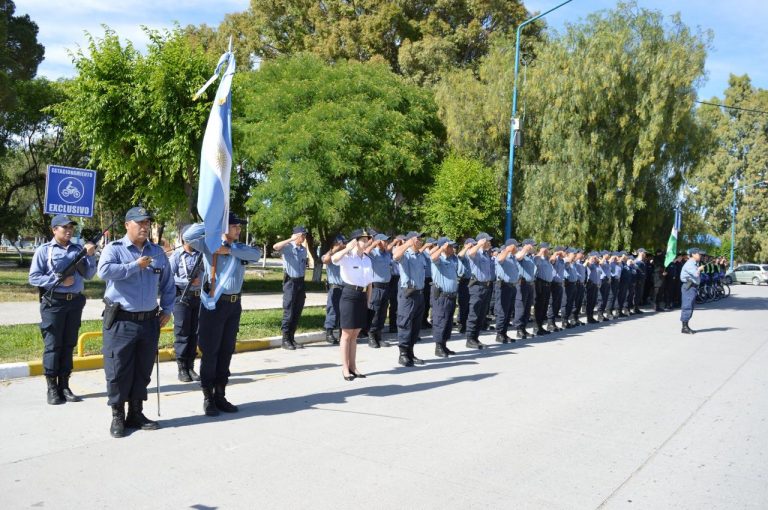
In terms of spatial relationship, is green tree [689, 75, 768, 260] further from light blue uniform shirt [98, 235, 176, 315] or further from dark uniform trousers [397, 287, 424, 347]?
light blue uniform shirt [98, 235, 176, 315]

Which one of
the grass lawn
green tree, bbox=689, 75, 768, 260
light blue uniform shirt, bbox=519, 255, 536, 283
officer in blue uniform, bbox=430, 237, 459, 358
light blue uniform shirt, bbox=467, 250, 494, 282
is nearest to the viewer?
the grass lawn

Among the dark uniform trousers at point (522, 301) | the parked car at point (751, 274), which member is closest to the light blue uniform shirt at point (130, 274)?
the dark uniform trousers at point (522, 301)

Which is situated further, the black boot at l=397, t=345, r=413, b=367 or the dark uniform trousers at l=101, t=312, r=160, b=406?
the black boot at l=397, t=345, r=413, b=367

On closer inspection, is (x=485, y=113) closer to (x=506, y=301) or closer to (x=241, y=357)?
(x=506, y=301)

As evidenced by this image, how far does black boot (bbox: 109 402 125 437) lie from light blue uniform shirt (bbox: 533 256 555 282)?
10.1 metres

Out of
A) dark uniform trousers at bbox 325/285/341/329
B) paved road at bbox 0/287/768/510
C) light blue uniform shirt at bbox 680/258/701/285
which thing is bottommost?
paved road at bbox 0/287/768/510

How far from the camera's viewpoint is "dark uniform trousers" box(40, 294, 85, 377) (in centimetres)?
673

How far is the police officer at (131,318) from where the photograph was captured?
570 cm

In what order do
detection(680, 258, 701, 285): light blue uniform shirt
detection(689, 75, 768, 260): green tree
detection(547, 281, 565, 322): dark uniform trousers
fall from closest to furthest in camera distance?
detection(680, 258, 701, 285): light blue uniform shirt → detection(547, 281, 565, 322): dark uniform trousers → detection(689, 75, 768, 260): green tree

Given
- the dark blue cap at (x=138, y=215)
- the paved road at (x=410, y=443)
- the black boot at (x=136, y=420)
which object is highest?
the dark blue cap at (x=138, y=215)

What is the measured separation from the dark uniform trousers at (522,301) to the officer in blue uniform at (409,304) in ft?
12.5

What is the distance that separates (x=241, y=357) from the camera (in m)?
10.1

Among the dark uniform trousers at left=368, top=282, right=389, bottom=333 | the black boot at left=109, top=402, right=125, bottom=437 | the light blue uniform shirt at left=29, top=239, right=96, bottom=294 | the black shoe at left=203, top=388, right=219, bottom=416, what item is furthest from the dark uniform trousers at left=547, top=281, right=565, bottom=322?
the black boot at left=109, top=402, right=125, bottom=437

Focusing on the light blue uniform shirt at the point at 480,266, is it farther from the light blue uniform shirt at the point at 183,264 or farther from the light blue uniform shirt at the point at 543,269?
the light blue uniform shirt at the point at 183,264
